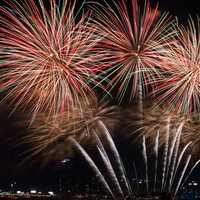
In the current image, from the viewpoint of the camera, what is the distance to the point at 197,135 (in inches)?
813

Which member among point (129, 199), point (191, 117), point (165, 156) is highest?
point (191, 117)

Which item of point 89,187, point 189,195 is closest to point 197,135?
point 189,195

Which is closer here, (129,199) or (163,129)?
(129,199)

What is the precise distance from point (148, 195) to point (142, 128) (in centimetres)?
308

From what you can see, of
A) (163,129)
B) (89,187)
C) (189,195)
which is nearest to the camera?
(163,129)

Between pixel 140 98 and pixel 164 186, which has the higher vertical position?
pixel 140 98

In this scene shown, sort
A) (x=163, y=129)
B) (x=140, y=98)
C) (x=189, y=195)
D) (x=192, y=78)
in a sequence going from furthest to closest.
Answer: (x=189, y=195), (x=163, y=129), (x=140, y=98), (x=192, y=78)

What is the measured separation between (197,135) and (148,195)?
146 inches

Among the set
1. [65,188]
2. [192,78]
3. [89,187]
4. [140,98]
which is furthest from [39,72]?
[89,187]

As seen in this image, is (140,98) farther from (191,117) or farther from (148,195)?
(148,195)

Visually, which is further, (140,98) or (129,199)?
(129,199)

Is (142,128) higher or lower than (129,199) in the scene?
higher

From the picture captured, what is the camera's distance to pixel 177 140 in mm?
20516

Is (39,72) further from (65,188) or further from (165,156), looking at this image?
(65,188)
